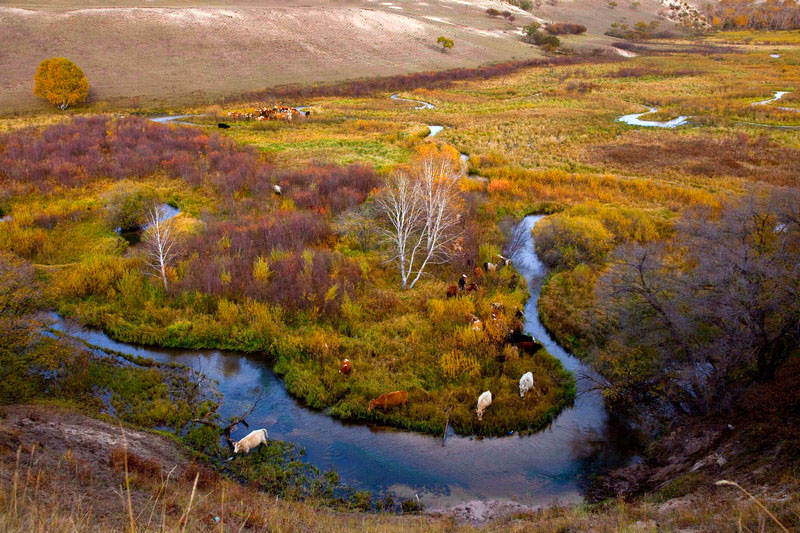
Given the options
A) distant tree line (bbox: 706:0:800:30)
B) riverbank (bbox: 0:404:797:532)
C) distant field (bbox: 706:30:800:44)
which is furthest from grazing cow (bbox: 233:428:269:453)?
distant tree line (bbox: 706:0:800:30)

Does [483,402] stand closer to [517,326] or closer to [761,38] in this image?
[517,326]

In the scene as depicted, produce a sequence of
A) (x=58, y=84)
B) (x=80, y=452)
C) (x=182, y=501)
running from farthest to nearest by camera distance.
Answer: (x=58, y=84) < (x=80, y=452) < (x=182, y=501)

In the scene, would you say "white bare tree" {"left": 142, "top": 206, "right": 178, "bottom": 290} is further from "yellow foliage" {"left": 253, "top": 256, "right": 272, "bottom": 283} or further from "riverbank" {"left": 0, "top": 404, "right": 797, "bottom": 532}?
"riverbank" {"left": 0, "top": 404, "right": 797, "bottom": 532}

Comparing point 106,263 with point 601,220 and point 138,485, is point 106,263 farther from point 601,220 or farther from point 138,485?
point 601,220

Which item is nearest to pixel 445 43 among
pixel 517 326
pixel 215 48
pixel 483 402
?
pixel 215 48

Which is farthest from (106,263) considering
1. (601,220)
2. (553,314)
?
(601,220)

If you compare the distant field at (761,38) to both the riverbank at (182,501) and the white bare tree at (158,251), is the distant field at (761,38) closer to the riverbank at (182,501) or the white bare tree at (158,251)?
Answer: the white bare tree at (158,251)
